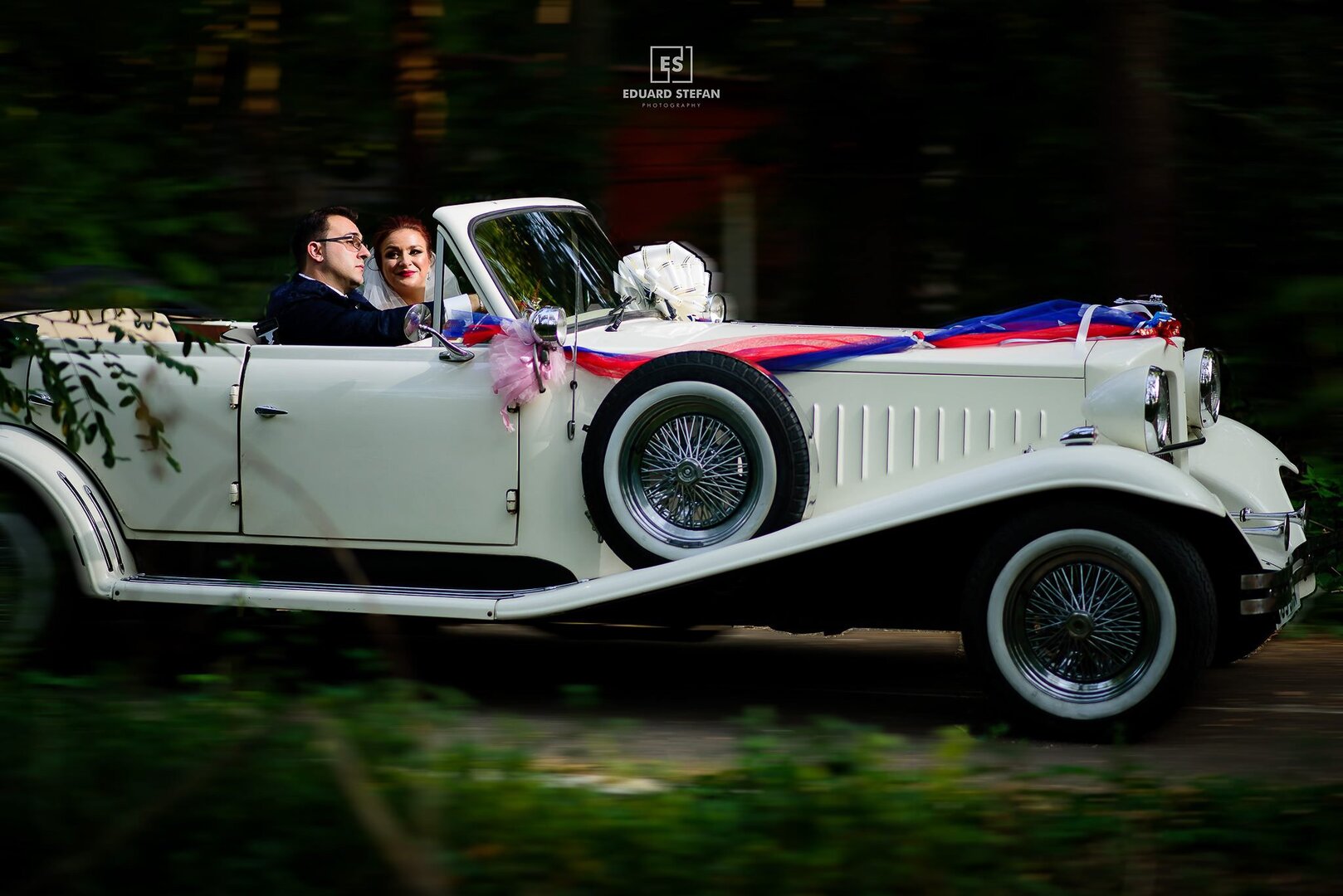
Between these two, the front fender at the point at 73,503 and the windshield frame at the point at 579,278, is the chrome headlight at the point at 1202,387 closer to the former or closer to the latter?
the windshield frame at the point at 579,278

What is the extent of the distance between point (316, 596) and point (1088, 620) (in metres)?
2.50

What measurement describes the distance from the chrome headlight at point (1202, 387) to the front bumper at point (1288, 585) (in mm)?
585

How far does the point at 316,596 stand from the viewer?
16.7ft

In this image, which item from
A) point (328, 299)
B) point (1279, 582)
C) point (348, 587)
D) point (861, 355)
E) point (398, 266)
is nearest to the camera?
point (1279, 582)

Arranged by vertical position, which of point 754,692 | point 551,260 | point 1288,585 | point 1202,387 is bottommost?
point 754,692

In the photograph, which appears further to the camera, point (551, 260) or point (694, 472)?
point (551, 260)

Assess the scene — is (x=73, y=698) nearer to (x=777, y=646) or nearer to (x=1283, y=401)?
(x=777, y=646)

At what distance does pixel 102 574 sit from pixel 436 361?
1.40 meters

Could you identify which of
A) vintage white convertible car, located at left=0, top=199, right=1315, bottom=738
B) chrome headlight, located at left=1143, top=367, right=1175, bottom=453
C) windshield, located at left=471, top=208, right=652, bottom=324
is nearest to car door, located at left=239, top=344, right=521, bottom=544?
vintage white convertible car, located at left=0, top=199, right=1315, bottom=738

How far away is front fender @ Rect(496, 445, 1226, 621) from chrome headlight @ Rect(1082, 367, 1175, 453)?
0.14 meters

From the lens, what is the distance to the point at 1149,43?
7082 millimetres

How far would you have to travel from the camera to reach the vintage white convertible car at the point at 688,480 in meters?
4.52

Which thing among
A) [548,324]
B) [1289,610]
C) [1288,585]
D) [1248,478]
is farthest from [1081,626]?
[548,324]

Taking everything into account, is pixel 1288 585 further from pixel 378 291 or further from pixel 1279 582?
pixel 378 291
